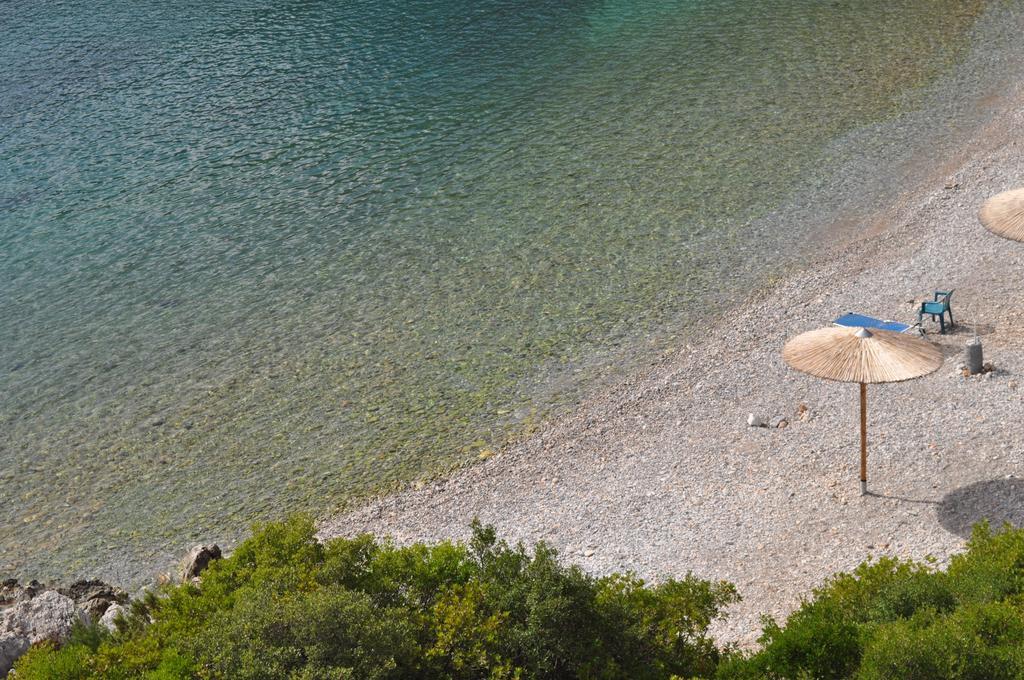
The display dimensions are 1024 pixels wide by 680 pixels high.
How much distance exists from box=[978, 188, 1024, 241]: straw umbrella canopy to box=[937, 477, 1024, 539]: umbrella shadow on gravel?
4.63 metres

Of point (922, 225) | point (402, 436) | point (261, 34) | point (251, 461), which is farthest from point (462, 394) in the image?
point (261, 34)

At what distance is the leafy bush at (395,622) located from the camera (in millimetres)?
9281

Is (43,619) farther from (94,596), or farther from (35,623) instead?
(94,596)

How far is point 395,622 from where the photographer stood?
976 cm

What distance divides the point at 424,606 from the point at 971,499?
768 cm

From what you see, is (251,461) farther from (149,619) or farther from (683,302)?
(683,302)

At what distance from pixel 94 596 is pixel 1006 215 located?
15.4 metres

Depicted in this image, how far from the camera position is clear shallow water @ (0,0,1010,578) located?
18.3m

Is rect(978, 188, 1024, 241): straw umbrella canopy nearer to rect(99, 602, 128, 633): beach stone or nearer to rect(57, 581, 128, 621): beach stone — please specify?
rect(99, 602, 128, 633): beach stone

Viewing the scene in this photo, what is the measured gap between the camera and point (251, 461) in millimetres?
18016

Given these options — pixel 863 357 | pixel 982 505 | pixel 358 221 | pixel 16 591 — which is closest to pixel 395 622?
pixel 863 357

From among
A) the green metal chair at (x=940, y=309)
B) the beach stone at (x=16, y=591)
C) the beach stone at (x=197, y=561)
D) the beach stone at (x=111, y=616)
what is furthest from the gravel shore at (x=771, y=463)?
the beach stone at (x=16, y=591)

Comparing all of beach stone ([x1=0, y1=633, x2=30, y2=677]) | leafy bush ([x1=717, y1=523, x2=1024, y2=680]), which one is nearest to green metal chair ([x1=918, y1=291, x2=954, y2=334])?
leafy bush ([x1=717, y1=523, x2=1024, y2=680])

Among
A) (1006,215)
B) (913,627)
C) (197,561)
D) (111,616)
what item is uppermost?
(1006,215)
